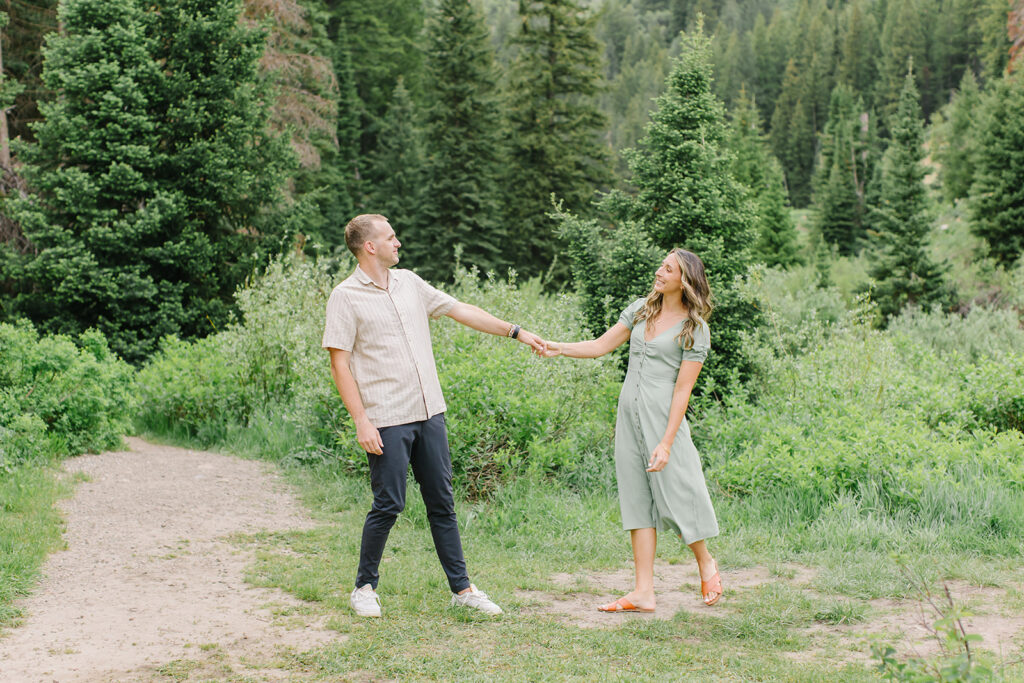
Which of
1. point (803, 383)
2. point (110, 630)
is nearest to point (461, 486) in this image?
point (110, 630)

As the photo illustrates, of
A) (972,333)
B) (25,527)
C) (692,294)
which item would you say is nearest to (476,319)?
(692,294)

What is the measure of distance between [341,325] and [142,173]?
12.0m

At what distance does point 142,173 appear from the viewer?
14.7 meters

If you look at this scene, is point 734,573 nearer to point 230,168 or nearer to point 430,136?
point 230,168

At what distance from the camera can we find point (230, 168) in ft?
51.2

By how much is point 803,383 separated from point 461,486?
155 inches

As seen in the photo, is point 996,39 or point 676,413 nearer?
point 676,413

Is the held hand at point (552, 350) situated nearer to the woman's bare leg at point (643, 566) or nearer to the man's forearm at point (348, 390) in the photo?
the woman's bare leg at point (643, 566)

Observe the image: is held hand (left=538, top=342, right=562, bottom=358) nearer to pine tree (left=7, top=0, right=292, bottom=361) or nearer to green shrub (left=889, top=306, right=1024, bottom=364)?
green shrub (left=889, top=306, right=1024, bottom=364)

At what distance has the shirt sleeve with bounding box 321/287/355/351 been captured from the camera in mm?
4387

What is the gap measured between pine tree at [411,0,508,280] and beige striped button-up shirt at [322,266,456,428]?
28888 millimetres

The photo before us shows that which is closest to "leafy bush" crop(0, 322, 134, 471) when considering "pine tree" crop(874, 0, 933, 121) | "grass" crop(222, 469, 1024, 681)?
"grass" crop(222, 469, 1024, 681)

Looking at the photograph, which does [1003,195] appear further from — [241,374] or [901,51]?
[901,51]

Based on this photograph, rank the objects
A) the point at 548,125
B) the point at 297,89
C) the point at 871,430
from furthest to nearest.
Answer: the point at 548,125, the point at 297,89, the point at 871,430
